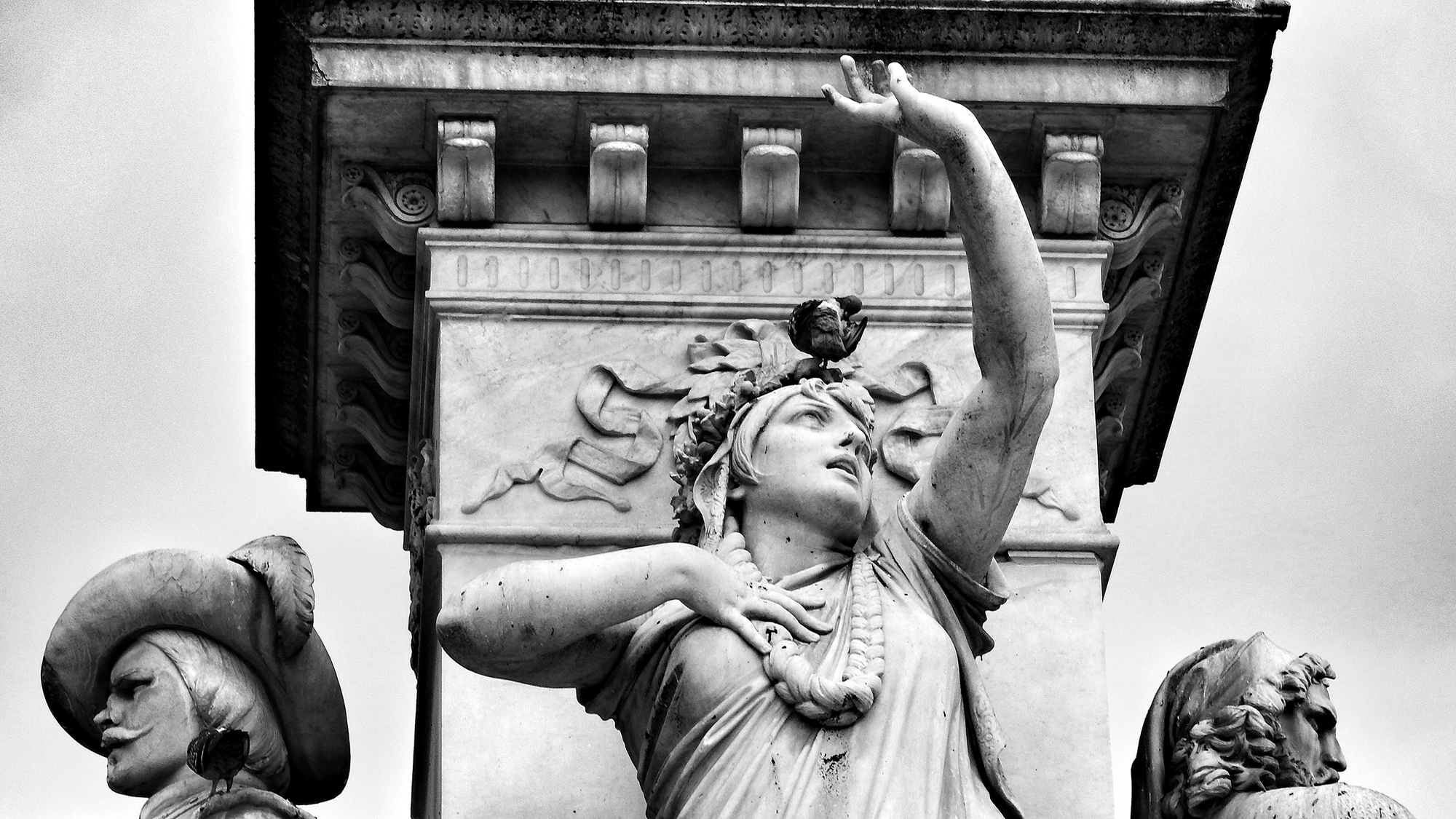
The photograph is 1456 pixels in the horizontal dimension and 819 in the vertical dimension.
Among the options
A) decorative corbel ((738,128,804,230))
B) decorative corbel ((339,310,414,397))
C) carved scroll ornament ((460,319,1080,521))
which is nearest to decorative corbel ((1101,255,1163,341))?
carved scroll ornament ((460,319,1080,521))

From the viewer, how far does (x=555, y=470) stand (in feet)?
44.3

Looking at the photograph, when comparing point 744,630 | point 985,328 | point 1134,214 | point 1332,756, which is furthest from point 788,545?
point 1134,214

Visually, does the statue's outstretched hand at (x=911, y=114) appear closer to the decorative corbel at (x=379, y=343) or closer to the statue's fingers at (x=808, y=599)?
the statue's fingers at (x=808, y=599)

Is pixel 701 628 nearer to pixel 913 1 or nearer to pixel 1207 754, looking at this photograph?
pixel 1207 754

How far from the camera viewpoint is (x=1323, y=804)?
1251 centimetres

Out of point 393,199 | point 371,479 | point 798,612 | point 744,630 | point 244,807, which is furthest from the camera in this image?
point 371,479

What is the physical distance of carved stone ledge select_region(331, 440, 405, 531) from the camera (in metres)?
15.5

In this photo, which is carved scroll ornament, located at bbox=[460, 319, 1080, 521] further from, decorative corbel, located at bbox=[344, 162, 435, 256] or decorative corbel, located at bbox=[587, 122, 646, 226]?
decorative corbel, located at bbox=[344, 162, 435, 256]

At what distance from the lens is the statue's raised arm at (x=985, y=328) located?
40.0ft

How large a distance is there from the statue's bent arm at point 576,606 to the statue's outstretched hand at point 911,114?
4.78 feet

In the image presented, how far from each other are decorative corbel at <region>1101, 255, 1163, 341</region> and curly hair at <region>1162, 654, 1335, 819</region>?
6.34ft

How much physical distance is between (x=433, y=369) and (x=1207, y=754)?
3.10 m

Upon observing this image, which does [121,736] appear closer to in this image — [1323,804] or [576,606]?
[576,606]

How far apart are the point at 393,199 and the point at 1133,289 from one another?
9.11ft
